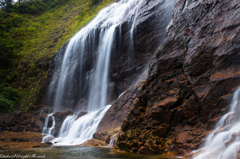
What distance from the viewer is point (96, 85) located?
18.0 meters

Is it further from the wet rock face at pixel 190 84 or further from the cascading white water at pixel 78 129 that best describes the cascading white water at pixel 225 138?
the cascading white water at pixel 78 129

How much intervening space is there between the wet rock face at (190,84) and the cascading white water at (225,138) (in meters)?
0.25

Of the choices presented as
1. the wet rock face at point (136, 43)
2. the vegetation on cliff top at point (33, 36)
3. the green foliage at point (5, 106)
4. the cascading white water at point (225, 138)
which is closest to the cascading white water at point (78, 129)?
the wet rock face at point (136, 43)

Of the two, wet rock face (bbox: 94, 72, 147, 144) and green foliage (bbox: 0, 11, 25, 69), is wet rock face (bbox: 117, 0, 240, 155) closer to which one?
wet rock face (bbox: 94, 72, 147, 144)

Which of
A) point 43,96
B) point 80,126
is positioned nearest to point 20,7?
point 43,96

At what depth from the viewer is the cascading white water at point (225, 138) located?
12.5 ft

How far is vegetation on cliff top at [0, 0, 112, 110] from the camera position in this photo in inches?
998

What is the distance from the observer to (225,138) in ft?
13.7

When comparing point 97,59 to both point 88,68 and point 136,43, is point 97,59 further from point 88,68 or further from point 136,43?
point 136,43

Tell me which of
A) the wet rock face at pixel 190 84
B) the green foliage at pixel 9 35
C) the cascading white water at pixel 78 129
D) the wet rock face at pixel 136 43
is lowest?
the cascading white water at pixel 78 129

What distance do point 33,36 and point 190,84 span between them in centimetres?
3653

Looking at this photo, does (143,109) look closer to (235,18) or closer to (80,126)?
(235,18)

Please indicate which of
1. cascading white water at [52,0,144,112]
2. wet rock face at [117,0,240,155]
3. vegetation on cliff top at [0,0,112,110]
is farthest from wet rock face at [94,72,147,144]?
vegetation on cliff top at [0,0,112,110]

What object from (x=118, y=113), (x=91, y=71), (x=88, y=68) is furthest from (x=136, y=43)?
(x=118, y=113)
